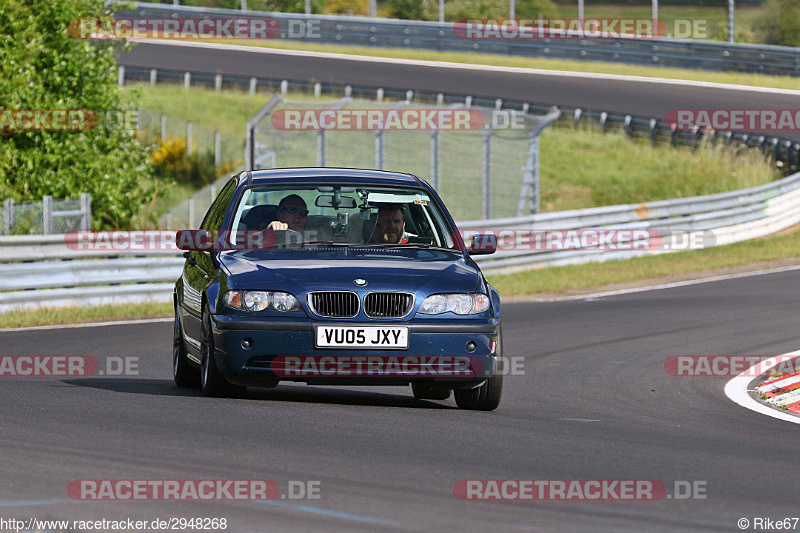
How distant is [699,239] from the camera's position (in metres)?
27.8

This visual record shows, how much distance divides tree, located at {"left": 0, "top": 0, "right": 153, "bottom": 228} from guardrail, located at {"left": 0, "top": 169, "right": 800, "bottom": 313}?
3.53m

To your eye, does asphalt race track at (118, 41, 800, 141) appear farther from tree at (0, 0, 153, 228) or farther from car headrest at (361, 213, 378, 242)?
car headrest at (361, 213, 378, 242)

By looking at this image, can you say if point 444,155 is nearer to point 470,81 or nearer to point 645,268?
point 645,268

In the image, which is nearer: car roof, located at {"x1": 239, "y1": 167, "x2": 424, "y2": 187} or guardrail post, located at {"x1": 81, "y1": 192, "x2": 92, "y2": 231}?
car roof, located at {"x1": 239, "y1": 167, "x2": 424, "y2": 187}

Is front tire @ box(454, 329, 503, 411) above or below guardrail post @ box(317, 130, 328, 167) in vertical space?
above

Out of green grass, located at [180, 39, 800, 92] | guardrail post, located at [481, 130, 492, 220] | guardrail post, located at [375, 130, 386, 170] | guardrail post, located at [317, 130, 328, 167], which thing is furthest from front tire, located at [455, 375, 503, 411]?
green grass, located at [180, 39, 800, 92]

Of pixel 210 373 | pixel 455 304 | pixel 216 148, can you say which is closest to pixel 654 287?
pixel 455 304

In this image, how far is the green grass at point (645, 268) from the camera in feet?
75.4

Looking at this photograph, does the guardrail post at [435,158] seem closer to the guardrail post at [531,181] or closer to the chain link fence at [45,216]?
the guardrail post at [531,181]

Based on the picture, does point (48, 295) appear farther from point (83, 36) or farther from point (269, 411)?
point (269, 411)

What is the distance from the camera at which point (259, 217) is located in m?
9.66

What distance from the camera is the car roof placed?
986 cm

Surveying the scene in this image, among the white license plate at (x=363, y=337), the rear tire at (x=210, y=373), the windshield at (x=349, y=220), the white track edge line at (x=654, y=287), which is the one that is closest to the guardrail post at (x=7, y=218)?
the white track edge line at (x=654, y=287)

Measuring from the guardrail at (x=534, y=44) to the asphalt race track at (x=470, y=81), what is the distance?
1858mm
